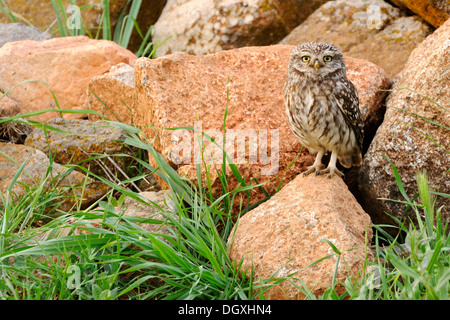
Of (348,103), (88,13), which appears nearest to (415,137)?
(348,103)

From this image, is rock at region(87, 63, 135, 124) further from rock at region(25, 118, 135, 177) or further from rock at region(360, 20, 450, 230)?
rock at region(360, 20, 450, 230)

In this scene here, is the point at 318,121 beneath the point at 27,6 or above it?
beneath

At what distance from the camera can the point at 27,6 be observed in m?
6.42

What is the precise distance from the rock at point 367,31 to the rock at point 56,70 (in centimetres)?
188

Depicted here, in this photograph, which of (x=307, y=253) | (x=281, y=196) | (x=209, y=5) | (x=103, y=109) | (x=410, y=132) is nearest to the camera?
(x=307, y=253)

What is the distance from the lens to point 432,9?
4.69m

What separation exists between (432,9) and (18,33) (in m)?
4.23

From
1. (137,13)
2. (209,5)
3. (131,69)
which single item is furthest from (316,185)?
(137,13)

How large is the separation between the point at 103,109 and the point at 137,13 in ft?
5.65

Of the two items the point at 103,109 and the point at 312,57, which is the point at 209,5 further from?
the point at 312,57

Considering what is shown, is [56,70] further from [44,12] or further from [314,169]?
[314,169]

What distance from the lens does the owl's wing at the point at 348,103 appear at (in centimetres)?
368

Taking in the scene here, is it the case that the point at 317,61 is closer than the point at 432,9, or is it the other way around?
the point at 317,61

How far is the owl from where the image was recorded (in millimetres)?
3680
